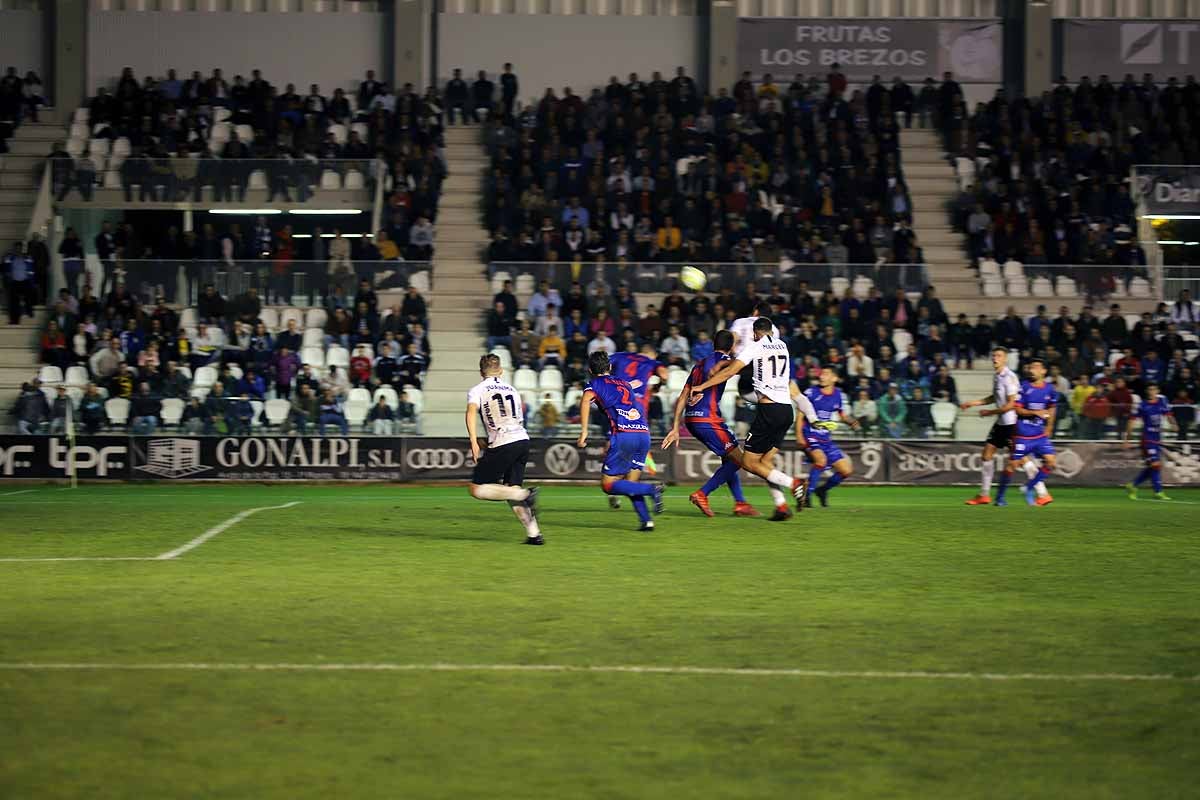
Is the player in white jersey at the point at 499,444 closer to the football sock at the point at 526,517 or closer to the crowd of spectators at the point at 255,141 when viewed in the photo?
the football sock at the point at 526,517

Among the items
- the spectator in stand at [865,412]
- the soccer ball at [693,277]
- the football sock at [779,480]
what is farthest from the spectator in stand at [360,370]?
the football sock at [779,480]

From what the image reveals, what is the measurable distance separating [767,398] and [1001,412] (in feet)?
16.0

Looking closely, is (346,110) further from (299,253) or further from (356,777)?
(356,777)

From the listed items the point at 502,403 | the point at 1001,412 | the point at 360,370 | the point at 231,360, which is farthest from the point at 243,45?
the point at 502,403

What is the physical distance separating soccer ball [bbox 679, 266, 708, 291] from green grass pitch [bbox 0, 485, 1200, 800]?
13.8 m

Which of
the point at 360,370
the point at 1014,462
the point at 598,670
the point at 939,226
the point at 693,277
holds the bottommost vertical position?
the point at 598,670

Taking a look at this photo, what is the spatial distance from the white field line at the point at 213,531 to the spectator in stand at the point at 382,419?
5601 mm

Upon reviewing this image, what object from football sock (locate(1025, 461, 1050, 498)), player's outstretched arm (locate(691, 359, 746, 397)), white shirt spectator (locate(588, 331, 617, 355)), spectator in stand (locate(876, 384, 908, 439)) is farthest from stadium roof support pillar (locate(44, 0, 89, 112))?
football sock (locate(1025, 461, 1050, 498))

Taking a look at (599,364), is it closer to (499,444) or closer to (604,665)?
(499,444)

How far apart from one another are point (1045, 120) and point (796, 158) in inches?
274

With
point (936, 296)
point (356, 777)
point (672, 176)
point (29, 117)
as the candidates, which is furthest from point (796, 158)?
point (356, 777)

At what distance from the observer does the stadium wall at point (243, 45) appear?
37.8 meters

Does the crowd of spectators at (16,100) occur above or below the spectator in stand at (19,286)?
above

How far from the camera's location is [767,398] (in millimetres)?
15477
